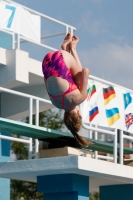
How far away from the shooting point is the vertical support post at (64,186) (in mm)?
13109

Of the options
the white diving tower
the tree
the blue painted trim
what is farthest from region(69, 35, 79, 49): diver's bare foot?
the tree

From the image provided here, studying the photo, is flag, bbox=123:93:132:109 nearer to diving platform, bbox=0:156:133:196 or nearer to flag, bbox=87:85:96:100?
flag, bbox=87:85:96:100

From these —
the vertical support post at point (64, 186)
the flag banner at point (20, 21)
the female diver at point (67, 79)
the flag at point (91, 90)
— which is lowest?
the vertical support post at point (64, 186)

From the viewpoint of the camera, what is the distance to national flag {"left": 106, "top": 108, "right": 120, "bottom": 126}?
44.7ft

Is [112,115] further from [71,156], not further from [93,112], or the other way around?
[71,156]

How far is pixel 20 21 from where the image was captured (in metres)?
16.6

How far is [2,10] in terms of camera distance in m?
16.2

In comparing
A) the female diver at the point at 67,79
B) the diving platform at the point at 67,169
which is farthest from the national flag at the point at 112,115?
the female diver at the point at 67,79

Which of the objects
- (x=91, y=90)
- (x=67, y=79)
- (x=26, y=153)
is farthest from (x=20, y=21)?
(x=26, y=153)

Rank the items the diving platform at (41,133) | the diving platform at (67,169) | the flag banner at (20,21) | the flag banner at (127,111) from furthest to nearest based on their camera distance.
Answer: the flag banner at (20,21), the flag banner at (127,111), the diving platform at (67,169), the diving platform at (41,133)

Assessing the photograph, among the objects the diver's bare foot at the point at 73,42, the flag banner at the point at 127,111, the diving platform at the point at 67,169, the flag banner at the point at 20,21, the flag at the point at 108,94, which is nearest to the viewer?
the diver's bare foot at the point at 73,42

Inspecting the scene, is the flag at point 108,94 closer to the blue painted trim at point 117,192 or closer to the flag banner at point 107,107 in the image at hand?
the flag banner at point 107,107

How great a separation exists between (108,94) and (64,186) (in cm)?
226

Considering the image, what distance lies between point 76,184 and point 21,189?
664 inches
